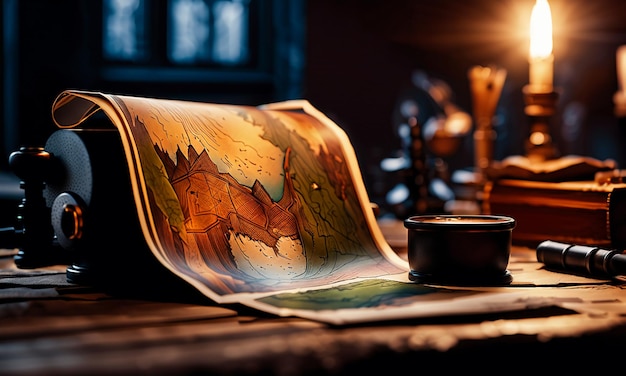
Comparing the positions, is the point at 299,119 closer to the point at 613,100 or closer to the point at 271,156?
the point at 271,156

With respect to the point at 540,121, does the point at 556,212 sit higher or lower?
lower

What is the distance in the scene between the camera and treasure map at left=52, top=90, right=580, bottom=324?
0.97 metres

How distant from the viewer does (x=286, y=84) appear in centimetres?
473

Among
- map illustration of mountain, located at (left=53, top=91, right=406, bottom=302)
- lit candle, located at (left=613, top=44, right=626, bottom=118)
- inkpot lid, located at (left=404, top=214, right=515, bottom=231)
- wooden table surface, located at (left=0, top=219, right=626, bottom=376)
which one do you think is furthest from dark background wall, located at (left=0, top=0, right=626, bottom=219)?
wooden table surface, located at (left=0, top=219, right=626, bottom=376)

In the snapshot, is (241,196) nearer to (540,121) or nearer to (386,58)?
(540,121)

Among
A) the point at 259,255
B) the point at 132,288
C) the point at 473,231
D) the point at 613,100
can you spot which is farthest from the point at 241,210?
the point at 613,100

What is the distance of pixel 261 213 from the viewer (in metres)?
1.20

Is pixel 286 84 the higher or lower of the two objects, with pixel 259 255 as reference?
higher

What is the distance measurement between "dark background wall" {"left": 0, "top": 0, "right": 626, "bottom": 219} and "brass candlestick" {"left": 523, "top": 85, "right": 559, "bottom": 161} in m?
2.15

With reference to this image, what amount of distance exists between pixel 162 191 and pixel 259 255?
168mm

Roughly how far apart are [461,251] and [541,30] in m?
0.70

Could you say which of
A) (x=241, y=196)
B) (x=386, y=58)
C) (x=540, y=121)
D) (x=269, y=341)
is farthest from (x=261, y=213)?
(x=386, y=58)

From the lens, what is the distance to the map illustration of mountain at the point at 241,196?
108 cm

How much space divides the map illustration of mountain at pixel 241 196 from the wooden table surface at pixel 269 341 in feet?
0.35
